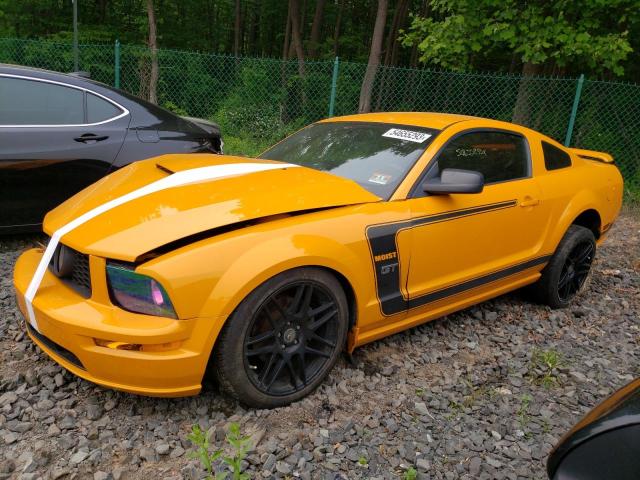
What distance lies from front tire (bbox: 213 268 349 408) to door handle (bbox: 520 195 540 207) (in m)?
1.62

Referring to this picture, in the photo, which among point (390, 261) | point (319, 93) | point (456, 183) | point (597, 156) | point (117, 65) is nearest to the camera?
point (390, 261)

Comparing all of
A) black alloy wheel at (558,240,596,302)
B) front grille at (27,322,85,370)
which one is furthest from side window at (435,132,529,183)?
front grille at (27,322,85,370)

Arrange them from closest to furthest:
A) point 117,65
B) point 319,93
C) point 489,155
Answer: point 489,155
point 117,65
point 319,93

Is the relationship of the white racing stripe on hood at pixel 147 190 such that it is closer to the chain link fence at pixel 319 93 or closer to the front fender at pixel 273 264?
the front fender at pixel 273 264

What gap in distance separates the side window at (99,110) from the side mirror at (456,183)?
288 centimetres

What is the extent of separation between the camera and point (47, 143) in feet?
13.7

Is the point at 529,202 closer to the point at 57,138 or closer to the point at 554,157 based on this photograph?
the point at 554,157

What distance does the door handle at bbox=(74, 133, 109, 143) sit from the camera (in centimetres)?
431

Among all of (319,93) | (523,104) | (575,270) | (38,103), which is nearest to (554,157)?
(575,270)

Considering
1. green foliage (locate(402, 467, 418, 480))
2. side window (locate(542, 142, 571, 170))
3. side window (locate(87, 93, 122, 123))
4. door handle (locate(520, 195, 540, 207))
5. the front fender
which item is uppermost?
side window (locate(542, 142, 571, 170))

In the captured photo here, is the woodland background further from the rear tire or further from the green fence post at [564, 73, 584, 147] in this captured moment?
the rear tire

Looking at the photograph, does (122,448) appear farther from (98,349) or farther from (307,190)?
(307,190)

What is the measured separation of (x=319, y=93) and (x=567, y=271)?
713cm

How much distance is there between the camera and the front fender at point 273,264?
88.0 inches
